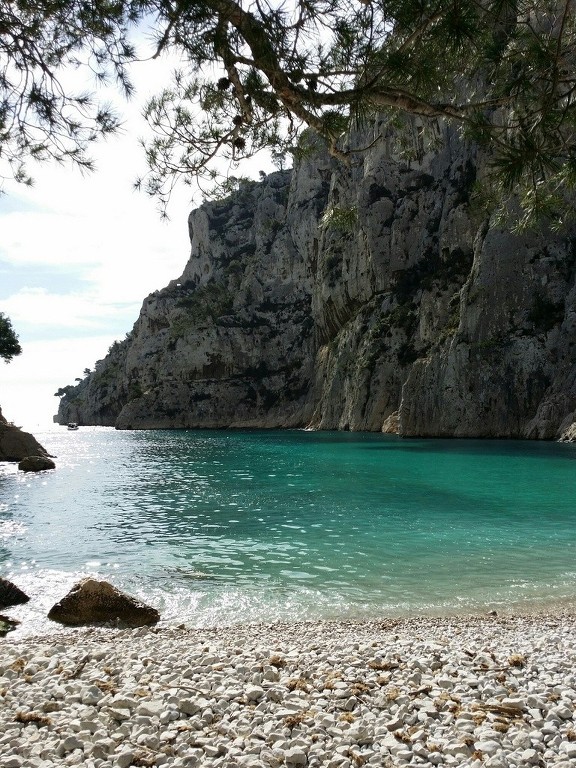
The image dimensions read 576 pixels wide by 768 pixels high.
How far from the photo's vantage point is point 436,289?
61.9 metres

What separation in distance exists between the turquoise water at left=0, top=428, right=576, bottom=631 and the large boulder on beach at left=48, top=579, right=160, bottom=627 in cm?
40

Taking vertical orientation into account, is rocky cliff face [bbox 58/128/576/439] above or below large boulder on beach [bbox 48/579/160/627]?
above

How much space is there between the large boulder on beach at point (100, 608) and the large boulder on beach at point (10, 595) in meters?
1.02

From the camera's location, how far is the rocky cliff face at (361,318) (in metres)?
49.0

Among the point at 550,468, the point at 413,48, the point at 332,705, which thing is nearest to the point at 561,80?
the point at 413,48

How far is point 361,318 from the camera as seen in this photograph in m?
72.3

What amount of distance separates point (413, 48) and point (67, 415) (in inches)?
5767

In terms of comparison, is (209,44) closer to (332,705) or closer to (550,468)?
(332,705)

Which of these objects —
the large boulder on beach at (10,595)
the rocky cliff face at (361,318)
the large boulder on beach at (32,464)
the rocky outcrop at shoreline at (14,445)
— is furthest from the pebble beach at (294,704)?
the rocky outcrop at shoreline at (14,445)

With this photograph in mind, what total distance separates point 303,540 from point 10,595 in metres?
6.50

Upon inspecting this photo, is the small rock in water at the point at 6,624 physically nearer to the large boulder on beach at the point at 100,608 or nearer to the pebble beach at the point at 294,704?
the large boulder on beach at the point at 100,608

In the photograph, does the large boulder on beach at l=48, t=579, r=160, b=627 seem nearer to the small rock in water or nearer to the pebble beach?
the small rock in water

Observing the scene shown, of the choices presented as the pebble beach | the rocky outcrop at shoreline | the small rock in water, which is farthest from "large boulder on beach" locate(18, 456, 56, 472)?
the pebble beach

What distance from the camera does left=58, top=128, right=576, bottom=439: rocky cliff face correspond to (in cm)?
4903
